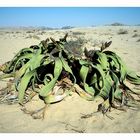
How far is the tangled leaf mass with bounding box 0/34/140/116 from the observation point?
319 cm

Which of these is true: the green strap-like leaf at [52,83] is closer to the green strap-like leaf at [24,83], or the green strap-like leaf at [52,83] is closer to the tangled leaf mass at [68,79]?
the tangled leaf mass at [68,79]

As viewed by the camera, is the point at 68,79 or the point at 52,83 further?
the point at 68,79

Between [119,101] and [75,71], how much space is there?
700 mm

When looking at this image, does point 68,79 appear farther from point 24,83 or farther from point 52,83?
point 24,83

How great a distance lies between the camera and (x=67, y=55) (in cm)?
354

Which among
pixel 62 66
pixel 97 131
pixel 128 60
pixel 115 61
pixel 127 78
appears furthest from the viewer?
pixel 128 60

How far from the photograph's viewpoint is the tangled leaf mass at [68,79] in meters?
3.19

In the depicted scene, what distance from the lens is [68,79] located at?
3.46 meters

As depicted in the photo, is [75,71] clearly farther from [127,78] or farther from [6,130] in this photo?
[6,130]

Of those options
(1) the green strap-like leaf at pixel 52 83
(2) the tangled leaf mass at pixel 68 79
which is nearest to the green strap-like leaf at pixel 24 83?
(2) the tangled leaf mass at pixel 68 79

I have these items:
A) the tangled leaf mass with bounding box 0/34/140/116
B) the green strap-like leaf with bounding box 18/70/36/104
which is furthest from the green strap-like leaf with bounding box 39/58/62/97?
the green strap-like leaf with bounding box 18/70/36/104

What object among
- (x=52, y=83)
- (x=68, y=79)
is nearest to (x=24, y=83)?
(x=52, y=83)

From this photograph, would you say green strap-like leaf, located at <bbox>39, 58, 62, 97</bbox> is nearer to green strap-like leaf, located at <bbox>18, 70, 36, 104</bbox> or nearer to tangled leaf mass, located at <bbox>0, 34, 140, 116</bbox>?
tangled leaf mass, located at <bbox>0, 34, 140, 116</bbox>
